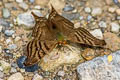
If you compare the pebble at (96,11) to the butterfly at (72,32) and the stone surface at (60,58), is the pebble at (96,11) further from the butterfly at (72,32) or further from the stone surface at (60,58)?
the stone surface at (60,58)

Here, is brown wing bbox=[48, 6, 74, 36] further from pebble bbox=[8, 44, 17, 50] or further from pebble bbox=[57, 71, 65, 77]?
pebble bbox=[8, 44, 17, 50]

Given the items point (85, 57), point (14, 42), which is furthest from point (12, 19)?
point (85, 57)

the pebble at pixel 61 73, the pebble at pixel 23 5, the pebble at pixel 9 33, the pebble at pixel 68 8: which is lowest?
the pebble at pixel 61 73

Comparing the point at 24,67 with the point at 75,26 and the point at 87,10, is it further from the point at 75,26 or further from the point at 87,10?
the point at 87,10

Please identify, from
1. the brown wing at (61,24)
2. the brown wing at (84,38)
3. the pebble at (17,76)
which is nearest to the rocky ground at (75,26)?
the pebble at (17,76)

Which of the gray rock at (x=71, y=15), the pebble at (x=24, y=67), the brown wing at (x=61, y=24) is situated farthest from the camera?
the gray rock at (x=71, y=15)

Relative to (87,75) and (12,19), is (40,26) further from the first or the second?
(87,75)

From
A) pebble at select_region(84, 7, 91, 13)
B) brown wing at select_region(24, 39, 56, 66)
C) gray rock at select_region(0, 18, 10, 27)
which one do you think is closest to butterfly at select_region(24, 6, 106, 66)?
brown wing at select_region(24, 39, 56, 66)
